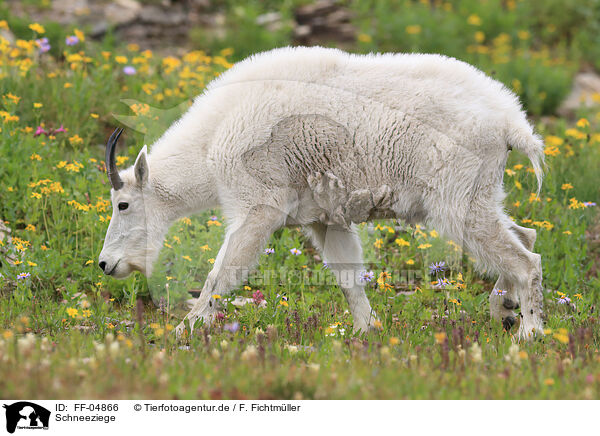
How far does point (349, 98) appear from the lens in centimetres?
569

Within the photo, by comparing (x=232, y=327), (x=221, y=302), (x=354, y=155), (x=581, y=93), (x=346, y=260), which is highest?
(x=354, y=155)

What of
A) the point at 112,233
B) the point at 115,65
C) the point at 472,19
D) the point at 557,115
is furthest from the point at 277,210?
the point at 472,19

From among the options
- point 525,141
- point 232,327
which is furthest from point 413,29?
point 232,327

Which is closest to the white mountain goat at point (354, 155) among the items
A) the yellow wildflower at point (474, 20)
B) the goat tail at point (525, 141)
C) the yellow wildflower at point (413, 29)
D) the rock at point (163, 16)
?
the goat tail at point (525, 141)

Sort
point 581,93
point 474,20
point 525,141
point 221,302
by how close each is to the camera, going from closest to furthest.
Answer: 1. point 525,141
2. point 221,302
3. point 581,93
4. point 474,20

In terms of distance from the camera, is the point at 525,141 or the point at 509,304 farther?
the point at 509,304

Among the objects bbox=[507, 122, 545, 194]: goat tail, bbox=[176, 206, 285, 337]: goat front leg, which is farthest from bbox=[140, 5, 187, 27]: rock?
bbox=[507, 122, 545, 194]: goat tail

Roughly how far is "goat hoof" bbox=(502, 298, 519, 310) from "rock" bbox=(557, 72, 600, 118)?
7.63 metres

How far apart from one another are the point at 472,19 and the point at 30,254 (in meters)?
11.4

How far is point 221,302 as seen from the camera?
596 cm

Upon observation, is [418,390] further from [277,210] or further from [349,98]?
[349,98]

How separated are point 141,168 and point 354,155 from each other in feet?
A: 5.47
